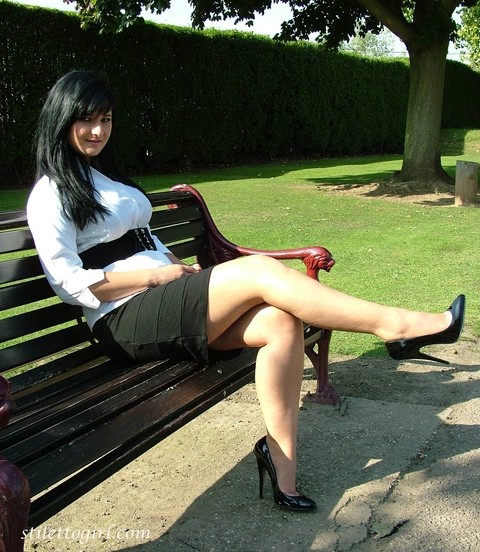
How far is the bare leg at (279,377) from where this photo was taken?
2648 millimetres

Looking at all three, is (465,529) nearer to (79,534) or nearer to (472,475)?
(472,475)

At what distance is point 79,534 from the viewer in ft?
8.62

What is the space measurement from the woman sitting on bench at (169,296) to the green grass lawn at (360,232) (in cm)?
186

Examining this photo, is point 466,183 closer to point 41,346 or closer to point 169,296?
point 169,296

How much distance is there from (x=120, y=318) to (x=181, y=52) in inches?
614

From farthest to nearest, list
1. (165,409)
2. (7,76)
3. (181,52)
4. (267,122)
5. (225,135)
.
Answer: (267,122)
(225,135)
(181,52)
(7,76)
(165,409)

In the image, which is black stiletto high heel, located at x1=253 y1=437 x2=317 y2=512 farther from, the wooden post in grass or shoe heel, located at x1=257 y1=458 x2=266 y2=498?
the wooden post in grass

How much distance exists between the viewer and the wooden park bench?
1.98m

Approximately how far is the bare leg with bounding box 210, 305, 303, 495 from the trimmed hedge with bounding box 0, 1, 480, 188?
910 cm

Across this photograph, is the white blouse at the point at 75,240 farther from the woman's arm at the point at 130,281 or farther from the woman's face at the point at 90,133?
the woman's face at the point at 90,133

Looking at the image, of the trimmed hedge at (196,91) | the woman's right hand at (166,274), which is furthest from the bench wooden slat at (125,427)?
the trimmed hedge at (196,91)

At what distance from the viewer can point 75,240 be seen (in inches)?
114

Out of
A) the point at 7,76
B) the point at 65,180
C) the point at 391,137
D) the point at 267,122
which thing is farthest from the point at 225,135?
the point at 65,180
